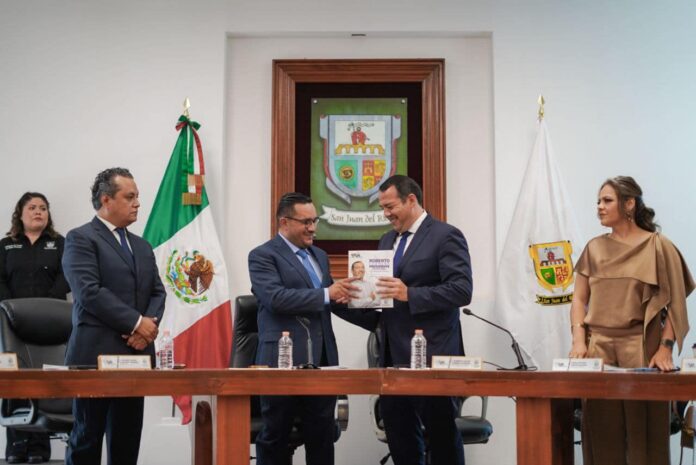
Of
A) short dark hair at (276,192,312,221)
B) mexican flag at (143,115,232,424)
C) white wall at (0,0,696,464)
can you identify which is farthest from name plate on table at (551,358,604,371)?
mexican flag at (143,115,232,424)

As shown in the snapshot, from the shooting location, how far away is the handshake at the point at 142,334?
391 cm

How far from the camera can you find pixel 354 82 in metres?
6.15

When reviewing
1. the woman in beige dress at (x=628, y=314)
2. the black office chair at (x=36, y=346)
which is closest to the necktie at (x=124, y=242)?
the black office chair at (x=36, y=346)

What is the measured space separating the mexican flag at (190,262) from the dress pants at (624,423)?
2.51m

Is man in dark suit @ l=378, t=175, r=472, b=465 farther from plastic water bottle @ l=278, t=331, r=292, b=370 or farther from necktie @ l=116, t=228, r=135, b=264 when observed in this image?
necktie @ l=116, t=228, r=135, b=264

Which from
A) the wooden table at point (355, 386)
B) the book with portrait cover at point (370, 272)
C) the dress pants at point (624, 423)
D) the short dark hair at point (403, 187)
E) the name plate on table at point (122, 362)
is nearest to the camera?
the wooden table at point (355, 386)

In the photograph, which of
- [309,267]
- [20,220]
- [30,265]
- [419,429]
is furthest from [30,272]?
[419,429]

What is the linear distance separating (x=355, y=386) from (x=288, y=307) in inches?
→ 29.0

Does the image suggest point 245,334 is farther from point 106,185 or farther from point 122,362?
point 122,362

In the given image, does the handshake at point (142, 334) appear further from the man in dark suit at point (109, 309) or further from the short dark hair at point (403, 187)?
the short dark hair at point (403, 187)

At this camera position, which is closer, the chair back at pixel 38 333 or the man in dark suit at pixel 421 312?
the man in dark suit at pixel 421 312

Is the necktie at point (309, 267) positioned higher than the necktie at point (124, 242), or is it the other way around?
the necktie at point (124, 242)

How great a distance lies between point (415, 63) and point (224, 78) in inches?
51.5

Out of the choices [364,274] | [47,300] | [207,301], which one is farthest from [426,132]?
[47,300]
